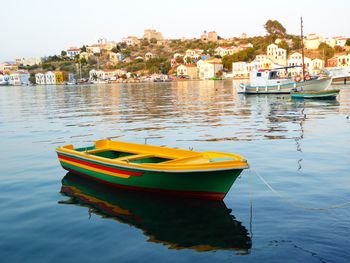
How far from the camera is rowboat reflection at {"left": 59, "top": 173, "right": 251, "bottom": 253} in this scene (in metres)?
8.27

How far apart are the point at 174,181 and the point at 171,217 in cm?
100

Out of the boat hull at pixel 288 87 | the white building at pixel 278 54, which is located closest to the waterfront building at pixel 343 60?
the white building at pixel 278 54

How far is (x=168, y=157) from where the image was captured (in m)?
12.0

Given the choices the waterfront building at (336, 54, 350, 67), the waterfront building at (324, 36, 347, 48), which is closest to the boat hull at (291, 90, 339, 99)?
the waterfront building at (336, 54, 350, 67)

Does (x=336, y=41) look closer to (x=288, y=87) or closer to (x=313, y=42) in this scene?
(x=313, y=42)

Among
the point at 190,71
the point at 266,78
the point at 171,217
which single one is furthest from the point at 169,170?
the point at 190,71

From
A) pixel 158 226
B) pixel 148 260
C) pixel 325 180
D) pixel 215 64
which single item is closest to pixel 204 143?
pixel 325 180

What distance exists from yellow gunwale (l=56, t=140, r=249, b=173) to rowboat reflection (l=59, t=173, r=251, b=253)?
36.9 inches

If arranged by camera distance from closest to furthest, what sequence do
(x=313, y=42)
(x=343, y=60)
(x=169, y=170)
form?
(x=169, y=170)
(x=343, y=60)
(x=313, y=42)

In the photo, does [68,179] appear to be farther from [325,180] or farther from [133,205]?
[325,180]

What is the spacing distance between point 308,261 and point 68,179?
866cm

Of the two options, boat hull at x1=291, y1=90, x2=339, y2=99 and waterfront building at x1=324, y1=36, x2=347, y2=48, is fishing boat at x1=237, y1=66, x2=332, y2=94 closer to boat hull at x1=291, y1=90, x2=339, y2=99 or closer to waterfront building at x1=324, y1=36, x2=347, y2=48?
boat hull at x1=291, y1=90, x2=339, y2=99

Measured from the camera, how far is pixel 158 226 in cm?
919

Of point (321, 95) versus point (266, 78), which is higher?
point (266, 78)
